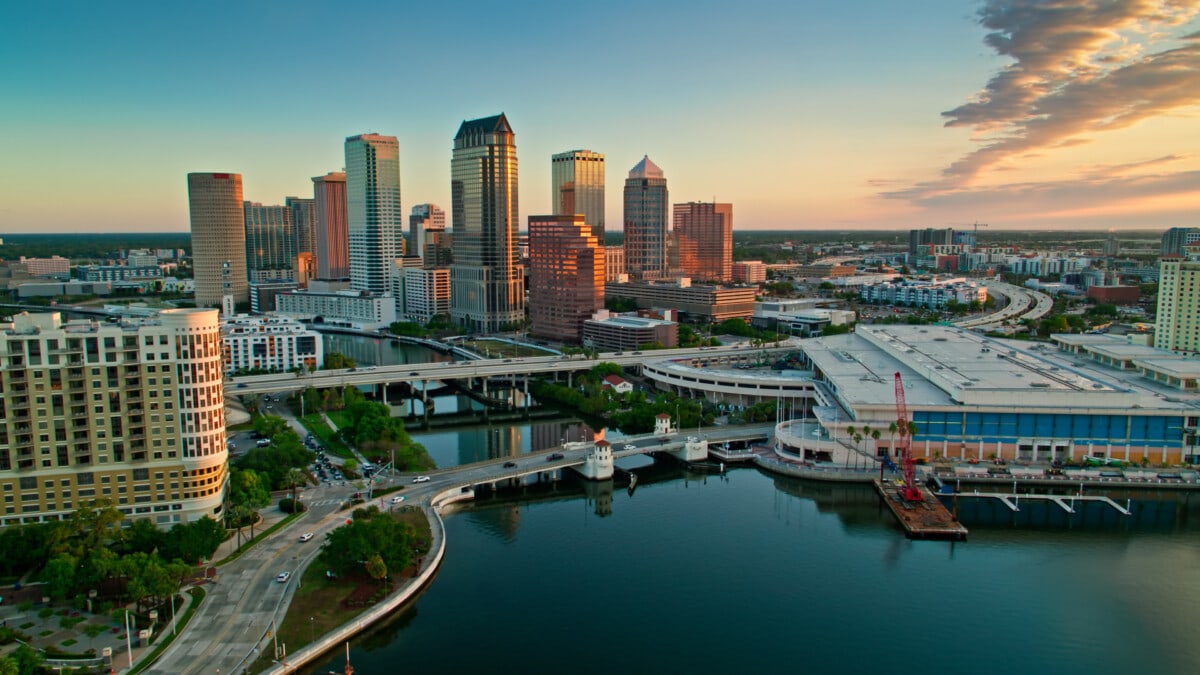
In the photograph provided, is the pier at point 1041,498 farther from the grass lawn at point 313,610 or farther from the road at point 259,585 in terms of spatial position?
the grass lawn at point 313,610

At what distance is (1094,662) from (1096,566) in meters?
10.7

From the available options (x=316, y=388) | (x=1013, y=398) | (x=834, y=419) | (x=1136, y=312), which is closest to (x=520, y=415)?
(x=316, y=388)

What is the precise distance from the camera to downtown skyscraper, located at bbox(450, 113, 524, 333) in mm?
126375

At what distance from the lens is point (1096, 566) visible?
4072 cm

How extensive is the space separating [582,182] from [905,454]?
142m

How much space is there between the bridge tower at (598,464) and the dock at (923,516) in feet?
55.4

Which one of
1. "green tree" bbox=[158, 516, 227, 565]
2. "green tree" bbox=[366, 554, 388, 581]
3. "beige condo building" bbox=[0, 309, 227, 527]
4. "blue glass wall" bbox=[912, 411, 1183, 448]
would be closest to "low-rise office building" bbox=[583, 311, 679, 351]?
"blue glass wall" bbox=[912, 411, 1183, 448]

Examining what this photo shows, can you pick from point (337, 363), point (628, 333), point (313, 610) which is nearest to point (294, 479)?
point (313, 610)

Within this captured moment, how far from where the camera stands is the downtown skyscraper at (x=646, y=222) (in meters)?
166

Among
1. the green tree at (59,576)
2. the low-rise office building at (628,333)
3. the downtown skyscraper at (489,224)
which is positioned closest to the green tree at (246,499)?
the green tree at (59,576)

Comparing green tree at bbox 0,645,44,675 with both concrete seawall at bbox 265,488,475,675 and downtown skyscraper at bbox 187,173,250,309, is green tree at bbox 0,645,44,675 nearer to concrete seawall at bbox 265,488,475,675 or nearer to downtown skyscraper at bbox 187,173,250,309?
concrete seawall at bbox 265,488,475,675

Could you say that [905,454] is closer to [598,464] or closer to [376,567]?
[598,464]

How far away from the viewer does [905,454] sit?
52.1 metres

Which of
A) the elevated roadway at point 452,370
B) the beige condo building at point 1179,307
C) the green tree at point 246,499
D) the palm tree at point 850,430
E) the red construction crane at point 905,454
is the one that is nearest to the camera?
the green tree at point 246,499
